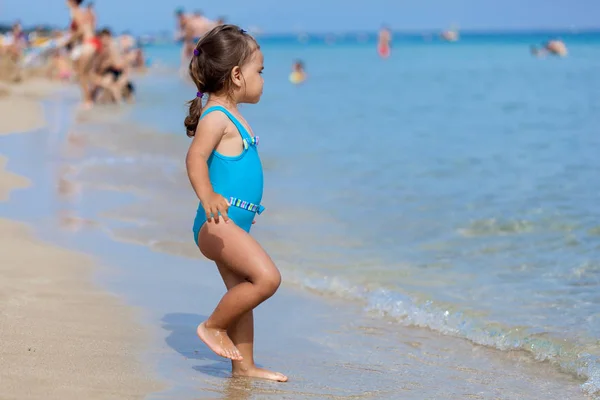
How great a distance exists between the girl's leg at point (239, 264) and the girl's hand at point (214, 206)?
5 centimetres

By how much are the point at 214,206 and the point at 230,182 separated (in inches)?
5.2

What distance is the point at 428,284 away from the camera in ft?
17.6

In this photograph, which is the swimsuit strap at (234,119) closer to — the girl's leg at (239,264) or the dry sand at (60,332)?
the girl's leg at (239,264)

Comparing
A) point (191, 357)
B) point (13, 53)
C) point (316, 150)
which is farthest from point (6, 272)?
point (13, 53)

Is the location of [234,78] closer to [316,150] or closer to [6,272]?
[6,272]

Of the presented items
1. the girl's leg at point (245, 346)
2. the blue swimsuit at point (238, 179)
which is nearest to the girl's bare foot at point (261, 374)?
the girl's leg at point (245, 346)

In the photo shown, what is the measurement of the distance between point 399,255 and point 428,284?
2.43 ft

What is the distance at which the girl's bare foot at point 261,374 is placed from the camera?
3461mm

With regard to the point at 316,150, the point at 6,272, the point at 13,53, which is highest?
the point at 13,53

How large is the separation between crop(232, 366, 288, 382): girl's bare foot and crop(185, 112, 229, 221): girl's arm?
63cm

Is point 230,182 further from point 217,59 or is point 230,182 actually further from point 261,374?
point 261,374

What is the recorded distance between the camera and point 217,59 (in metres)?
3.37

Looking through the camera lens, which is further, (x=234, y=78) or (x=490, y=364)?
(x=490, y=364)

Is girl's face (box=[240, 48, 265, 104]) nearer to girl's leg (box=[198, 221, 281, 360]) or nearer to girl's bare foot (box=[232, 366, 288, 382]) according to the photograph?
girl's leg (box=[198, 221, 281, 360])
